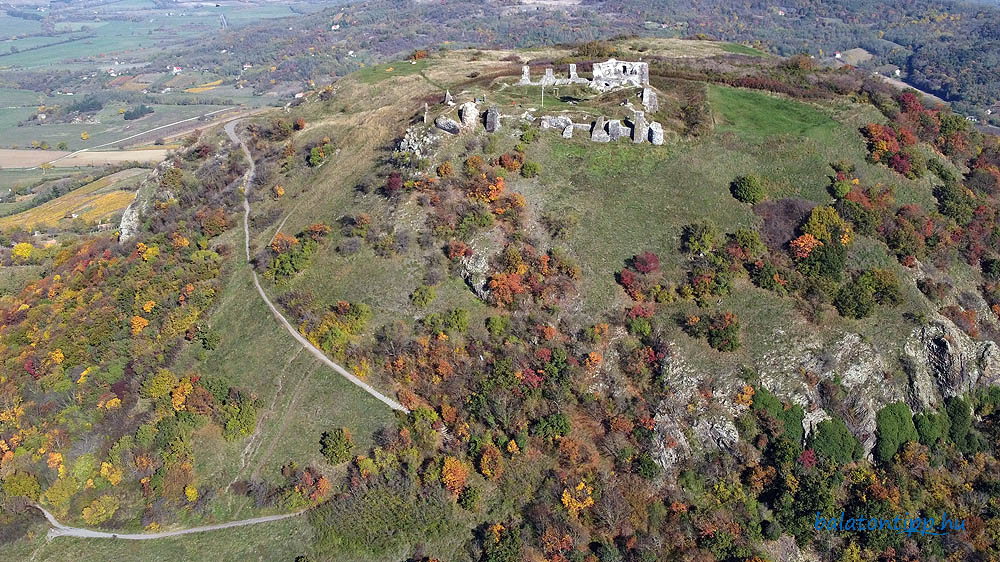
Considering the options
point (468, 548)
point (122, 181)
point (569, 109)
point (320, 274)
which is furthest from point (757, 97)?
point (122, 181)

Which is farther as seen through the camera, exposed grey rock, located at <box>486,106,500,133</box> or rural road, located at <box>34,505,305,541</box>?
exposed grey rock, located at <box>486,106,500,133</box>

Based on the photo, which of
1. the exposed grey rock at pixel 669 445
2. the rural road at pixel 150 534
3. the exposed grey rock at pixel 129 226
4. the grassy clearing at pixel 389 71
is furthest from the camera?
the grassy clearing at pixel 389 71

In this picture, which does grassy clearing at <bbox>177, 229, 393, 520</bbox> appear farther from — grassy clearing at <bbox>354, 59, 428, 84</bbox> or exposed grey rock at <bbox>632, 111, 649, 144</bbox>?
grassy clearing at <bbox>354, 59, 428, 84</bbox>

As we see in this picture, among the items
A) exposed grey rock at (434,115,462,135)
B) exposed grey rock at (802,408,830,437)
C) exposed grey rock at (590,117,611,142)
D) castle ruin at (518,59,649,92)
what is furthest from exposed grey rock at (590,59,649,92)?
exposed grey rock at (802,408,830,437)

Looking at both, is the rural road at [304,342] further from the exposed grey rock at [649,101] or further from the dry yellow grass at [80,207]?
the dry yellow grass at [80,207]

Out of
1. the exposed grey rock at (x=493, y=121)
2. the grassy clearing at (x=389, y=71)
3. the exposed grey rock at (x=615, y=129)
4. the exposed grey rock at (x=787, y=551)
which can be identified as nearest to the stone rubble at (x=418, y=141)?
the exposed grey rock at (x=493, y=121)

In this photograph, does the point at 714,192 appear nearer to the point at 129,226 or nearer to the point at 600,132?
the point at 600,132
